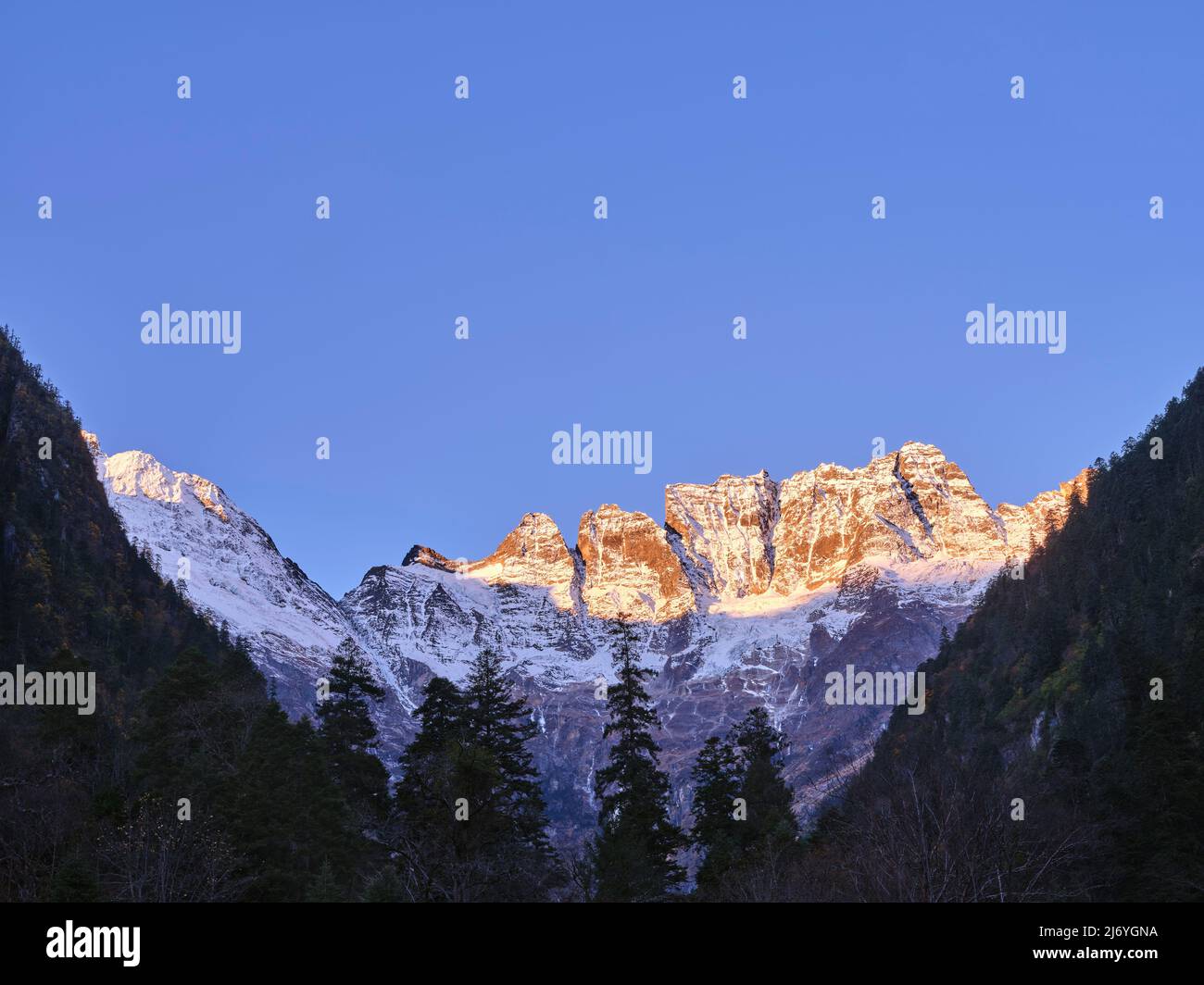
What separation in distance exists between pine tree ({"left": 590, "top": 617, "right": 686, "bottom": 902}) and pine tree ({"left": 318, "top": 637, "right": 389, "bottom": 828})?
1233 centimetres

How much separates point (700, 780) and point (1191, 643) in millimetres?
43462

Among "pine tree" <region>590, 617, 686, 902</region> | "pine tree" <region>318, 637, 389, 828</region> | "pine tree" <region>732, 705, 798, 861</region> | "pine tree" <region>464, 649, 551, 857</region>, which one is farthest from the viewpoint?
"pine tree" <region>318, 637, 389, 828</region>

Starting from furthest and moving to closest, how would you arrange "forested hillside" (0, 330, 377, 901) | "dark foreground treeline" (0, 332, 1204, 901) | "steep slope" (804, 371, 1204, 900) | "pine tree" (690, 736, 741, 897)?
1. "pine tree" (690, 736, 741, 897)
2. "forested hillside" (0, 330, 377, 901)
3. "steep slope" (804, 371, 1204, 900)
4. "dark foreground treeline" (0, 332, 1204, 901)

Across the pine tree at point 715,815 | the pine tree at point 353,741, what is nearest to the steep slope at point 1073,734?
the pine tree at point 715,815

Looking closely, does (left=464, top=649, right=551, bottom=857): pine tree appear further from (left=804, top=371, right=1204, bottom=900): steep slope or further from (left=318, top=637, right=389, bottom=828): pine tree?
(left=804, top=371, right=1204, bottom=900): steep slope

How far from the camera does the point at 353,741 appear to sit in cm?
7444

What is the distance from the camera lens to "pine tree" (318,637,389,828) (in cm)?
7206

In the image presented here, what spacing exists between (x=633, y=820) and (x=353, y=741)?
19.5 meters

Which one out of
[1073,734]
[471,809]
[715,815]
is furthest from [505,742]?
[1073,734]

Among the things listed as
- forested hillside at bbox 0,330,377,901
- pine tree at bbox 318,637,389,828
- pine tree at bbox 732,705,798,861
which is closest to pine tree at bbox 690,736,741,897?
pine tree at bbox 732,705,798,861

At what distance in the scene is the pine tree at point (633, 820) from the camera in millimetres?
55469

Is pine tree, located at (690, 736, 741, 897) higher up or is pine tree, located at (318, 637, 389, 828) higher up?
pine tree, located at (318, 637, 389, 828)
